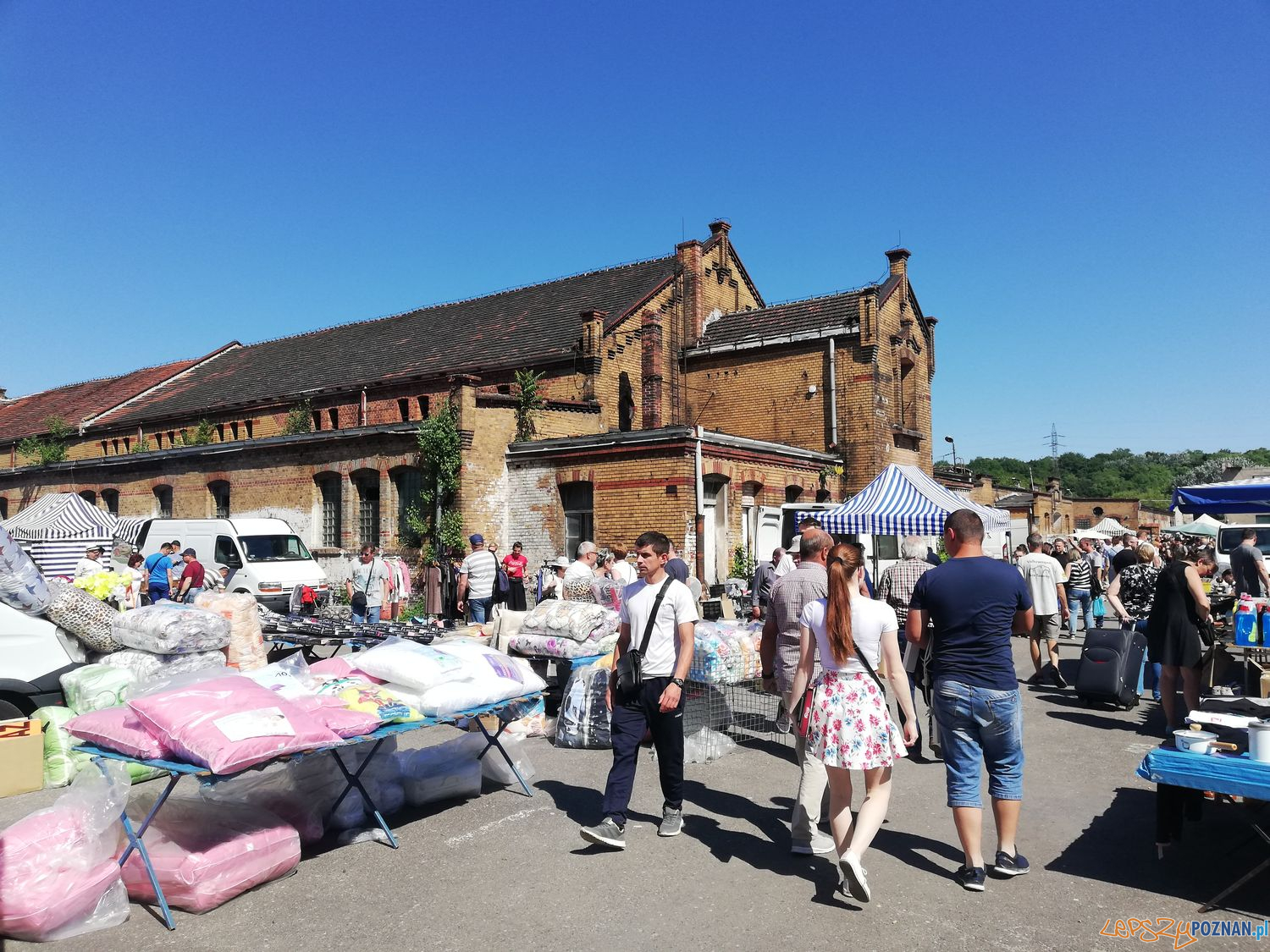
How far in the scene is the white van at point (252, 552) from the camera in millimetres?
17234

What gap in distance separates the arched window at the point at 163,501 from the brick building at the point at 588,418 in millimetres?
126

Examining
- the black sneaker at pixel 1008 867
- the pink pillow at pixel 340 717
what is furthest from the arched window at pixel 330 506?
the black sneaker at pixel 1008 867

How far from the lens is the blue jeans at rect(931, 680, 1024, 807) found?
15.0 ft

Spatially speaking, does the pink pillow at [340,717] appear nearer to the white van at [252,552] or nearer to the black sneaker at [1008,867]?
the black sneaker at [1008,867]

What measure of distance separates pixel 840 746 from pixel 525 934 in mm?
1901

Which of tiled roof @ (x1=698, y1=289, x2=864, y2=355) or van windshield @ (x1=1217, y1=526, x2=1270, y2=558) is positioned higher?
tiled roof @ (x1=698, y1=289, x2=864, y2=355)

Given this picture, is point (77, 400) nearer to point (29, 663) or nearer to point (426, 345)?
point (426, 345)

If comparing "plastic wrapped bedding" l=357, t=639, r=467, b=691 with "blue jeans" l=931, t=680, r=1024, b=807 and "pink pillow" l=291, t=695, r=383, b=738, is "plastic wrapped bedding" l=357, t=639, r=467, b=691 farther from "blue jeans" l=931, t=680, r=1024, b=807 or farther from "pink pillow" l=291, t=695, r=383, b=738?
"blue jeans" l=931, t=680, r=1024, b=807

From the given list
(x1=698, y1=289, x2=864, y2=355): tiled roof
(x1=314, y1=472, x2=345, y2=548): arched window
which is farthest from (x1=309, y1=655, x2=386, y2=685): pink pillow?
(x1=698, y1=289, x2=864, y2=355): tiled roof

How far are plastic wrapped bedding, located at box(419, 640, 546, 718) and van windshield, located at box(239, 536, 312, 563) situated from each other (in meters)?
13.3

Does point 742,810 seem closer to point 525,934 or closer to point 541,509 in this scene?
point 525,934

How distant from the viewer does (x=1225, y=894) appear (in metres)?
4.21

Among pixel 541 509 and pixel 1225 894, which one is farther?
pixel 541 509

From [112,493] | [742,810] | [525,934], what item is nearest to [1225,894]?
[742,810]
